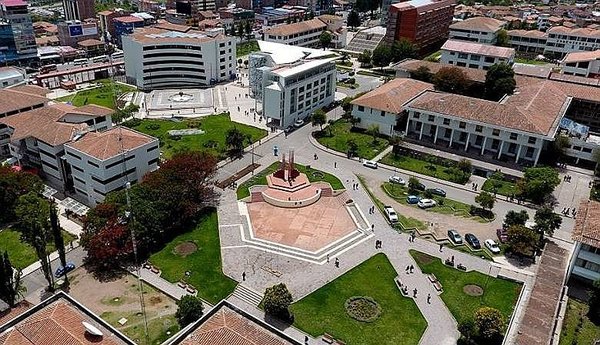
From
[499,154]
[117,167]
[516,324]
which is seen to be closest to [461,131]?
[499,154]

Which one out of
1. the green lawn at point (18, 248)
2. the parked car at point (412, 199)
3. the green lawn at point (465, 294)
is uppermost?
the parked car at point (412, 199)

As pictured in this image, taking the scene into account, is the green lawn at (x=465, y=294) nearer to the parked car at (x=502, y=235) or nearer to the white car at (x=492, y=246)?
the white car at (x=492, y=246)

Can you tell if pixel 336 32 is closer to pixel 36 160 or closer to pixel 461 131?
pixel 461 131

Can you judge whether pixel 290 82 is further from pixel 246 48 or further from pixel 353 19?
pixel 353 19

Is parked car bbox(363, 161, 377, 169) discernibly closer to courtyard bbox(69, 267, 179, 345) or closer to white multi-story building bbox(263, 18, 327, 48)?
courtyard bbox(69, 267, 179, 345)

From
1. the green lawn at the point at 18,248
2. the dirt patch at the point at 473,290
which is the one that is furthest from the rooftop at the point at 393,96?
the green lawn at the point at 18,248

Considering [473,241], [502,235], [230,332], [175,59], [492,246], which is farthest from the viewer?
[175,59]

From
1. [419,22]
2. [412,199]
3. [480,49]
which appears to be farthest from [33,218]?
[419,22]
